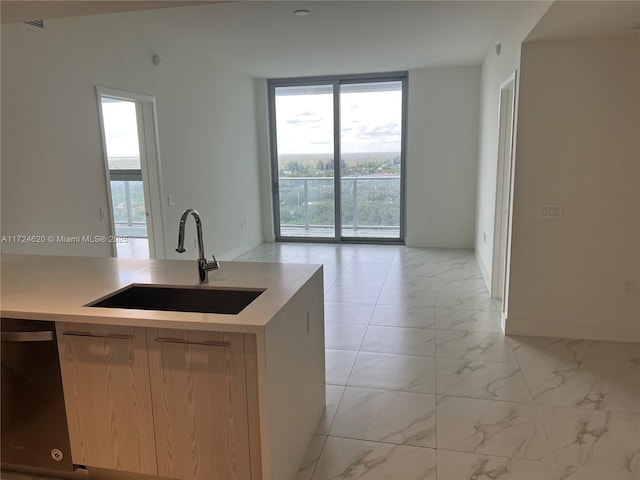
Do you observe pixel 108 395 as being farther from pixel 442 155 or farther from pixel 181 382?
pixel 442 155

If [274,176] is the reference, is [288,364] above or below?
below

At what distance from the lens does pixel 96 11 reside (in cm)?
241

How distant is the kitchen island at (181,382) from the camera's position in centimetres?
171

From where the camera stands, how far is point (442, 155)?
6.91 m

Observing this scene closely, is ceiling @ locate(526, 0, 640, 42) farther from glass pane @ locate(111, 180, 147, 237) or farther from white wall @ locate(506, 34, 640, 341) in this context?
glass pane @ locate(111, 180, 147, 237)

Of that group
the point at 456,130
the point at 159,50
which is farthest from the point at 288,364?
the point at 456,130

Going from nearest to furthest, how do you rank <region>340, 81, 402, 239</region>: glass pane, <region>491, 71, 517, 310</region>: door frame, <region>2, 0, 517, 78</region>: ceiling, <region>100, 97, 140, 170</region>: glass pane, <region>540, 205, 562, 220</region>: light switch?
1. <region>540, 205, 562, 220</region>: light switch
2. <region>2, 0, 517, 78</region>: ceiling
3. <region>491, 71, 517, 310</region>: door frame
4. <region>100, 97, 140, 170</region>: glass pane
5. <region>340, 81, 402, 239</region>: glass pane

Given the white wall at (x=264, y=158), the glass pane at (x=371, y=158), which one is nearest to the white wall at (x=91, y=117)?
the white wall at (x=264, y=158)

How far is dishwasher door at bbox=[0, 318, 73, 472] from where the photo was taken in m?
1.90

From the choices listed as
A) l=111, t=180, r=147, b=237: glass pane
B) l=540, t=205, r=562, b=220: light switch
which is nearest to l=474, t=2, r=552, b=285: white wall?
l=540, t=205, r=562, b=220: light switch

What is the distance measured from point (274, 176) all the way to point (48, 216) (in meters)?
4.67

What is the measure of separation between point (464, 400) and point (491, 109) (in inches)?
151

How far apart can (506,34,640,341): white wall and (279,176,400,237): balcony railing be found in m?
4.01

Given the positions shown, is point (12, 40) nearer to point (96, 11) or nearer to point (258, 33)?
point (96, 11)
